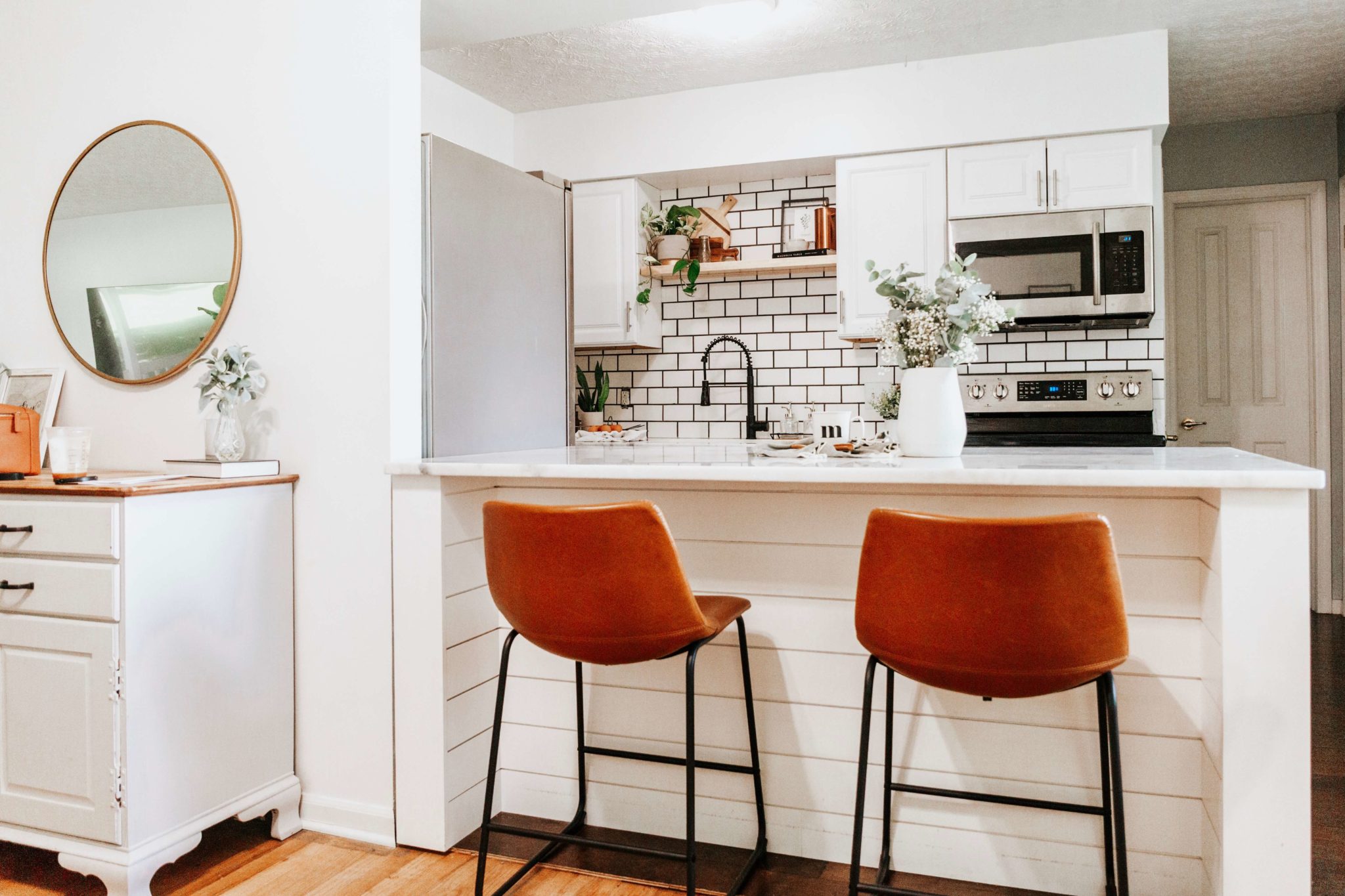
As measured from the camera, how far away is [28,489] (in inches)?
78.3

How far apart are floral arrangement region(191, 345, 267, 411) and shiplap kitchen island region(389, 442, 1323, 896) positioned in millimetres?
461

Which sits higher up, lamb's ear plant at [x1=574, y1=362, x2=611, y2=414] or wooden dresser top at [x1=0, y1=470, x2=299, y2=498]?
lamb's ear plant at [x1=574, y1=362, x2=611, y2=414]

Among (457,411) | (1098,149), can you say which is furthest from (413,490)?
(1098,149)

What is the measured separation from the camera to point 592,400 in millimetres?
4527

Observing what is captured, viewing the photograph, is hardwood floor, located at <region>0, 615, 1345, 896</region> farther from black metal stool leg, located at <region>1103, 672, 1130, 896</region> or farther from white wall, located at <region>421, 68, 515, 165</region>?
white wall, located at <region>421, 68, 515, 165</region>

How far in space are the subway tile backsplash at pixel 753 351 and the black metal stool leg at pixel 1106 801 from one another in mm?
2582

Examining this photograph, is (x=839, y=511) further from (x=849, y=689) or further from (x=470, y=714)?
(x=470, y=714)

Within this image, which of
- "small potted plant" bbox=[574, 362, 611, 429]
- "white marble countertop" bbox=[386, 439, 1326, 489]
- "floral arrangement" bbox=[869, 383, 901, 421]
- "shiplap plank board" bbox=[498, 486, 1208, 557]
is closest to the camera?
"white marble countertop" bbox=[386, 439, 1326, 489]

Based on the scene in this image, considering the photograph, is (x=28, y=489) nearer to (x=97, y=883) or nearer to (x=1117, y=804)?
(x=97, y=883)

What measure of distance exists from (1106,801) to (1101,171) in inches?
112

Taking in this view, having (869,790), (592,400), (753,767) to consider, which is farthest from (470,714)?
(592,400)

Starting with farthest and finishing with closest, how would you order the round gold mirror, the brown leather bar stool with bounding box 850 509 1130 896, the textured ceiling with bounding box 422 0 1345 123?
the textured ceiling with bounding box 422 0 1345 123
the round gold mirror
the brown leather bar stool with bounding box 850 509 1130 896

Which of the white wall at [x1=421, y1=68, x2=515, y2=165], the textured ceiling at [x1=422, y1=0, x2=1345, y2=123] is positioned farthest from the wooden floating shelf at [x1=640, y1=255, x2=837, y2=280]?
the white wall at [x1=421, y1=68, x2=515, y2=165]

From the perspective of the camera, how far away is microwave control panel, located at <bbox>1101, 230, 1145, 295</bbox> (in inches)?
144
